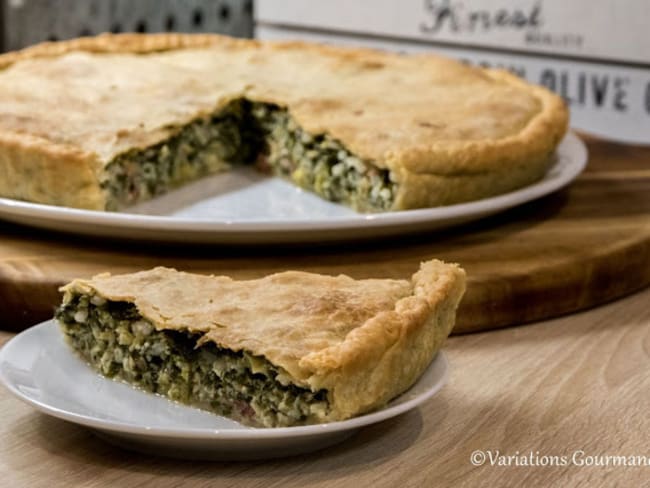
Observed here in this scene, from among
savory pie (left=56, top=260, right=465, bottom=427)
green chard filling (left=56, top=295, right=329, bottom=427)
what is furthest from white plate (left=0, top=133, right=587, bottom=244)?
green chard filling (left=56, top=295, right=329, bottom=427)

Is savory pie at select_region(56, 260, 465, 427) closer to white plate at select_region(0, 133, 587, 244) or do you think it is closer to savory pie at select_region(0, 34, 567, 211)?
white plate at select_region(0, 133, 587, 244)

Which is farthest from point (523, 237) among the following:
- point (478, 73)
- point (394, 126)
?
point (478, 73)

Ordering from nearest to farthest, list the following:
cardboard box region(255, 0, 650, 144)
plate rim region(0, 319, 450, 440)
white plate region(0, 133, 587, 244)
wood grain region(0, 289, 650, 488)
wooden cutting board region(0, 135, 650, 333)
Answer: plate rim region(0, 319, 450, 440) < wood grain region(0, 289, 650, 488) < wooden cutting board region(0, 135, 650, 333) < white plate region(0, 133, 587, 244) < cardboard box region(255, 0, 650, 144)

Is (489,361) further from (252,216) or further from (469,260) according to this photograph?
(252,216)

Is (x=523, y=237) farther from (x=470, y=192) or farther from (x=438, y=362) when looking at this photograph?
(x=438, y=362)

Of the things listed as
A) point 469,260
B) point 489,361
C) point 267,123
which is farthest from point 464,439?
point 267,123

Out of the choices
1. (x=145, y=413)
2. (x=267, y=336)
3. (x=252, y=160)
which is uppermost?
(x=267, y=336)
